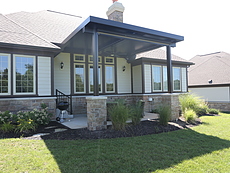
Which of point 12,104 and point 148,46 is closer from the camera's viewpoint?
point 12,104

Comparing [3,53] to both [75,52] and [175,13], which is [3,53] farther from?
[175,13]

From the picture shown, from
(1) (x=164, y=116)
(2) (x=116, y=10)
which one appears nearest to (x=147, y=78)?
(2) (x=116, y=10)

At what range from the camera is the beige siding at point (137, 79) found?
10735mm

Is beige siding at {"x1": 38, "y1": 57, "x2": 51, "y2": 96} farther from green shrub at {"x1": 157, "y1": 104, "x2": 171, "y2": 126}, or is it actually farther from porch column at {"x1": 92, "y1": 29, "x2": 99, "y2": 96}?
green shrub at {"x1": 157, "y1": 104, "x2": 171, "y2": 126}

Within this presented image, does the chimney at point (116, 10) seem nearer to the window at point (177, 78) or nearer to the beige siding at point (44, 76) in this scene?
the beige siding at point (44, 76)

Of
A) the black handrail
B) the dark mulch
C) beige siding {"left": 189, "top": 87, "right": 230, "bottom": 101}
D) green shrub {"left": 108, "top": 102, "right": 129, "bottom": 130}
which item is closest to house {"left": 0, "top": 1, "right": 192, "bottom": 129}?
the black handrail

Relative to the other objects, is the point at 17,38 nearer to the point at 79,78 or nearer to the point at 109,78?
the point at 79,78

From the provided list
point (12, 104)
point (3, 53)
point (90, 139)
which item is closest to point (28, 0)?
point (3, 53)

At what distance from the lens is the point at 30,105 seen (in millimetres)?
7020

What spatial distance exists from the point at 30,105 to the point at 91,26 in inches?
158

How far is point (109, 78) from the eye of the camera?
34.5 feet

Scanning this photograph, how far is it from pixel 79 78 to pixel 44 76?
238 cm

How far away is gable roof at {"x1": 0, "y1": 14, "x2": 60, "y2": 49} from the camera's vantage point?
6.64 m

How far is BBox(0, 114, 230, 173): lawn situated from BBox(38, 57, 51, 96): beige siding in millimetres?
3151
